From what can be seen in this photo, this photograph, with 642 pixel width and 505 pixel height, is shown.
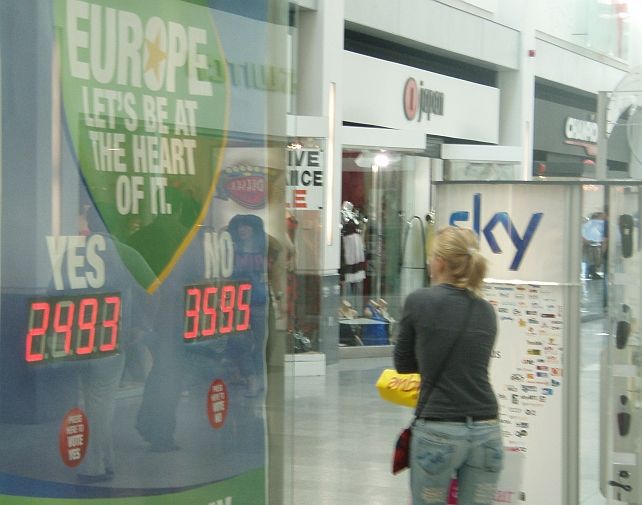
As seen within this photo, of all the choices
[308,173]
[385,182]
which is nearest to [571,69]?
[385,182]

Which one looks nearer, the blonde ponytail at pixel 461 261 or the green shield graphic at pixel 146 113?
the green shield graphic at pixel 146 113

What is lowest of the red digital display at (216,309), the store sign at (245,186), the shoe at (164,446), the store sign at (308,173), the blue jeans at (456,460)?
the blue jeans at (456,460)

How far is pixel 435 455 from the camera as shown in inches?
178

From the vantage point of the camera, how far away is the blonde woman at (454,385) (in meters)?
4.53

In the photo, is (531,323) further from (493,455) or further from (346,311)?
(346,311)

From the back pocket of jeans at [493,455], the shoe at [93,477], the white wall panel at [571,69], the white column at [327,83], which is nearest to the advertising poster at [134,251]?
the shoe at [93,477]

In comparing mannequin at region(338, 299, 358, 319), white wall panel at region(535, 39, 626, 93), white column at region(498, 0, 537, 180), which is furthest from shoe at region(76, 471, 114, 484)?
white wall panel at region(535, 39, 626, 93)

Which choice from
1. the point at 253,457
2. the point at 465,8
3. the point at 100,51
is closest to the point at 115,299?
the point at 100,51

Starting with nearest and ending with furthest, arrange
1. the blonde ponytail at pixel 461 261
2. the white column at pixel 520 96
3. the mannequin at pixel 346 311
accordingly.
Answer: the blonde ponytail at pixel 461 261, the mannequin at pixel 346 311, the white column at pixel 520 96

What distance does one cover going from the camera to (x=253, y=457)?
14.6ft

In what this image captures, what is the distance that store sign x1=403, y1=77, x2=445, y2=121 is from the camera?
18.4 m

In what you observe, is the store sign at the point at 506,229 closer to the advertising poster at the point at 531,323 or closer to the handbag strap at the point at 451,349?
the advertising poster at the point at 531,323

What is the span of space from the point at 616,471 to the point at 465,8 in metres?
14.1

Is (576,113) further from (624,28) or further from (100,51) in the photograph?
(100,51)
